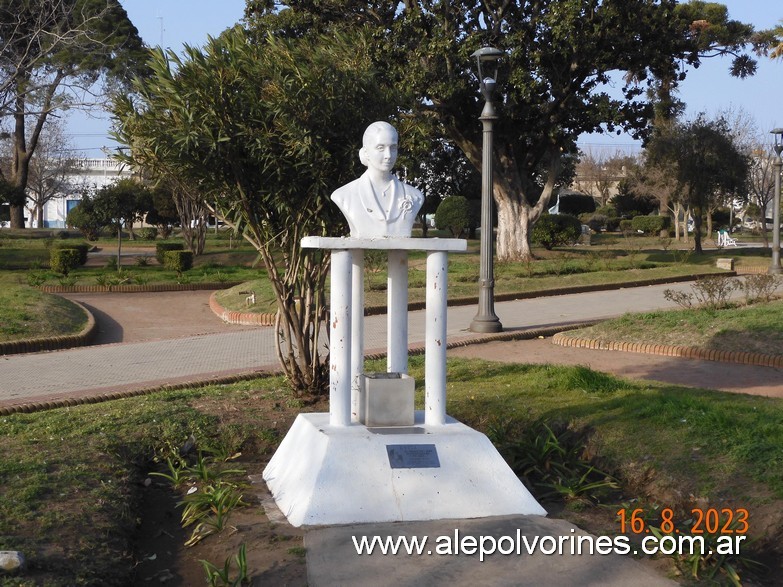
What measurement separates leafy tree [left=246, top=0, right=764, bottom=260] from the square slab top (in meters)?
16.5

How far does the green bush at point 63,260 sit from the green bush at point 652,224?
101ft

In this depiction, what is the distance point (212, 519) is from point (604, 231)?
5103 centimetres

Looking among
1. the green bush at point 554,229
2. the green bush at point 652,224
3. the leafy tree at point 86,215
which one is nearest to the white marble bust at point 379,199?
the leafy tree at point 86,215

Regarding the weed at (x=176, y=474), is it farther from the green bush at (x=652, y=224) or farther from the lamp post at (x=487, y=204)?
the green bush at (x=652, y=224)

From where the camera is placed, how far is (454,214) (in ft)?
124

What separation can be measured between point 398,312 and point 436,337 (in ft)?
1.25

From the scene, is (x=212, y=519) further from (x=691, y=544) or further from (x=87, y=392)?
(x=87, y=392)

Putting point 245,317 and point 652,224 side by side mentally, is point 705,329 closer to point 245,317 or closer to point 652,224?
point 245,317

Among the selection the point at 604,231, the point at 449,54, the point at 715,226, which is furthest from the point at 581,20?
the point at 715,226

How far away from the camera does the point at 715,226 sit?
57.1m

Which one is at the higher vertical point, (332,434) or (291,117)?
(291,117)

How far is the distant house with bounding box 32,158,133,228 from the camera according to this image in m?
59.9

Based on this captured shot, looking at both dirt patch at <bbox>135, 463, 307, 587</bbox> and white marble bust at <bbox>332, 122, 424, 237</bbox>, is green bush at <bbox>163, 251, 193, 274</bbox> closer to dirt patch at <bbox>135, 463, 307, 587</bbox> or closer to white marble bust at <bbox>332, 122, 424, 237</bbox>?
dirt patch at <bbox>135, 463, 307, 587</bbox>

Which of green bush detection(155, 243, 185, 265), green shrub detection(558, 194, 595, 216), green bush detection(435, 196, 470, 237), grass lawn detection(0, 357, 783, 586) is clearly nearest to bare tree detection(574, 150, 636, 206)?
green shrub detection(558, 194, 595, 216)
